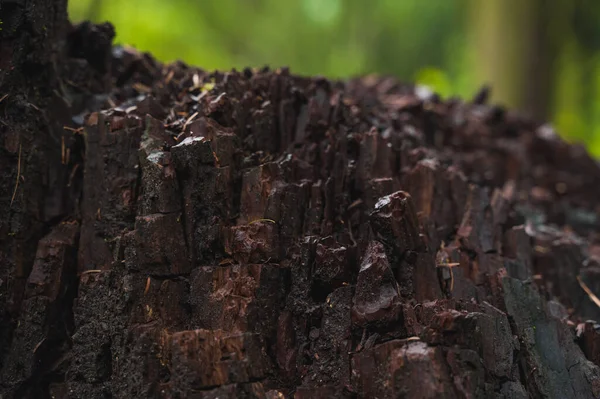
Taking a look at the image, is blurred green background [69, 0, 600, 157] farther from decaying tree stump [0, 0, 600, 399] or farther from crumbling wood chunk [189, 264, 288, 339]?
crumbling wood chunk [189, 264, 288, 339]

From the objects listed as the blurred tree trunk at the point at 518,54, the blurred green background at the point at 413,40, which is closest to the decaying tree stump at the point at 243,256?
the blurred green background at the point at 413,40

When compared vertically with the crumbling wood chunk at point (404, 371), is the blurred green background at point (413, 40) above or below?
above

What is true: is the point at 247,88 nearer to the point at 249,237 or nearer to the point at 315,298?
the point at 249,237

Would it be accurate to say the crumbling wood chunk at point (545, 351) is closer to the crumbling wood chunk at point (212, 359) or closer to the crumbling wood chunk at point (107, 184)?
the crumbling wood chunk at point (212, 359)

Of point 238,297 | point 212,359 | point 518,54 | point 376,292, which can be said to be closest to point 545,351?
point 376,292

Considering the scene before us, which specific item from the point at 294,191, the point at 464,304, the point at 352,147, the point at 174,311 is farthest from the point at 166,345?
the point at 352,147
